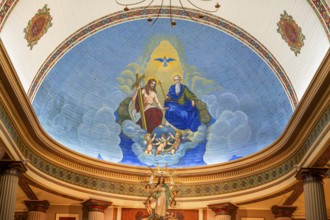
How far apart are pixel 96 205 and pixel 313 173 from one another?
913cm

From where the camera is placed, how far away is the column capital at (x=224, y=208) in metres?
22.7

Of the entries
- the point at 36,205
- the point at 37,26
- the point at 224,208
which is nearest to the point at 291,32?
the point at 224,208

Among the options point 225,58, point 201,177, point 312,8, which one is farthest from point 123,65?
point 312,8

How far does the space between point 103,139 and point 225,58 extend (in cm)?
630

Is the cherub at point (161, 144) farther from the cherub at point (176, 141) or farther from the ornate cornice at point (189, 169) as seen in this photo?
the ornate cornice at point (189, 169)

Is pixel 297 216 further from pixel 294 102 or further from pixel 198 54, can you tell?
pixel 198 54

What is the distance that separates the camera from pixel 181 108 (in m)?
24.4

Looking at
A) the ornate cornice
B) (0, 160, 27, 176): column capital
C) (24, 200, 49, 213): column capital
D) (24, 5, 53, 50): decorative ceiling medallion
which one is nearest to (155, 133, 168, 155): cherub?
the ornate cornice

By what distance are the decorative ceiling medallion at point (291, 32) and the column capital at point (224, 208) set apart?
7092mm

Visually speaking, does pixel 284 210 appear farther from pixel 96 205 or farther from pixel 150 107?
pixel 96 205

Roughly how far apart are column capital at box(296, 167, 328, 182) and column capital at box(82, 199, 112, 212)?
8.49 meters

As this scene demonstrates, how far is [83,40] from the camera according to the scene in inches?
867

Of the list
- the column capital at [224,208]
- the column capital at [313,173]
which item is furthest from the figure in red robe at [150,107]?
the column capital at [313,173]

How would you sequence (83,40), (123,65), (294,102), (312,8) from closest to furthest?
(312,8) → (294,102) → (83,40) → (123,65)
